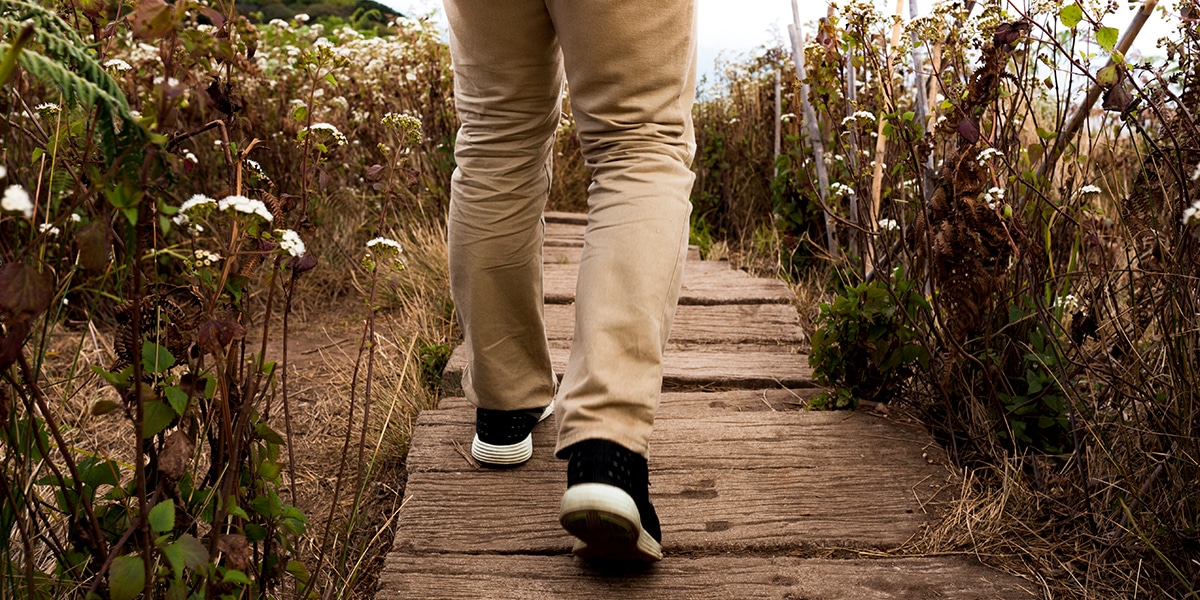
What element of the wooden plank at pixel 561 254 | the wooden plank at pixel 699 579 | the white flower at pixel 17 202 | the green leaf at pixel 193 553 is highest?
the white flower at pixel 17 202

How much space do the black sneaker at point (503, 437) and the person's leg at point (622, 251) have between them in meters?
0.45

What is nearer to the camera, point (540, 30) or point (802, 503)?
point (540, 30)

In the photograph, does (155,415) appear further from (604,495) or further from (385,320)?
(385,320)

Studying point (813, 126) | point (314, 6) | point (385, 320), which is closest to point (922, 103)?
point (813, 126)

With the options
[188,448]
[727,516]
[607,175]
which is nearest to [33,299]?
[188,448]

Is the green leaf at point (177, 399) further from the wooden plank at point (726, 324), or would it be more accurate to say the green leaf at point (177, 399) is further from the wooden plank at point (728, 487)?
the wooden plank at point (726, 324)

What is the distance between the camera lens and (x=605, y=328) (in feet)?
5.14

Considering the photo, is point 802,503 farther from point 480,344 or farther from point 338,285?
point 338,285

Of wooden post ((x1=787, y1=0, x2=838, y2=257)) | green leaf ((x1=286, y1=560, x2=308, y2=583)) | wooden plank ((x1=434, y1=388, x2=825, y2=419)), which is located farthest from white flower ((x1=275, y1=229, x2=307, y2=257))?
wooden post ((x1=787, y1=0, x2=838, y2=257))

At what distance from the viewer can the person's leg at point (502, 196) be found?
175 cm

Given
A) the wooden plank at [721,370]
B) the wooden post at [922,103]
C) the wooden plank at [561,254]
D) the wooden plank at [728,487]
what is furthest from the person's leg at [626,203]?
the wooden plank at [561,254]

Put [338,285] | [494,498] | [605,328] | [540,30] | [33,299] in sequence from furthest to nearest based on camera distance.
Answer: [338,285], [494,498], [540,30], [605,328], [33,299]

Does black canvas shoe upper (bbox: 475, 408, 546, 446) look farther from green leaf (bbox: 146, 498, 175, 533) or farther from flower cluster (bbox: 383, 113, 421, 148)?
green leaf (bbox: 146, 498, 175, 533)

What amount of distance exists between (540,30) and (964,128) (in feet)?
2.63
